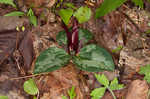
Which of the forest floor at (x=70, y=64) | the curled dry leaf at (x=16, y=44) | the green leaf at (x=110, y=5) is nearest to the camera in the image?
the green leaf at (x=110, y=5)

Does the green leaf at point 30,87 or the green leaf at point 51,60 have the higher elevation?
the green leaf at point 51,60

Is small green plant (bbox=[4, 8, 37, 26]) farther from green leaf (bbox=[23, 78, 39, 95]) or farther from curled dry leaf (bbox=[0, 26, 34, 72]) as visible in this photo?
green leaf (bbox=[23, 78, 39, 95])

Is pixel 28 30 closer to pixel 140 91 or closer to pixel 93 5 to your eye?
pixel 93 5

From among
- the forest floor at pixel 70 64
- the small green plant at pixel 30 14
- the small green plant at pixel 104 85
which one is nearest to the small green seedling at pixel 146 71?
the forest floor at pixel 70 64

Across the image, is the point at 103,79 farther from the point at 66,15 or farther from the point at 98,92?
the point at 66,15

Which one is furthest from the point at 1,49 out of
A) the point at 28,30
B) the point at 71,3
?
the point at 71,3

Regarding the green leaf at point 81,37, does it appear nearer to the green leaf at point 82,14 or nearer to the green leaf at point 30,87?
the green leaf at point 82,14

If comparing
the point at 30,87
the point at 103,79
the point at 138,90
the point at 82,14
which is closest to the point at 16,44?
the point at 30,87

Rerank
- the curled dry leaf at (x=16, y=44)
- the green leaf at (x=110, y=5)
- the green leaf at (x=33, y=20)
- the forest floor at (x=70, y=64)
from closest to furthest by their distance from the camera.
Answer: the green leaf at (x=110, y=5)
the forest floor at (x=70, y=64)
the curled dry leaf at (x=16, y=44)
the green leaf at (x=33, y=20)
